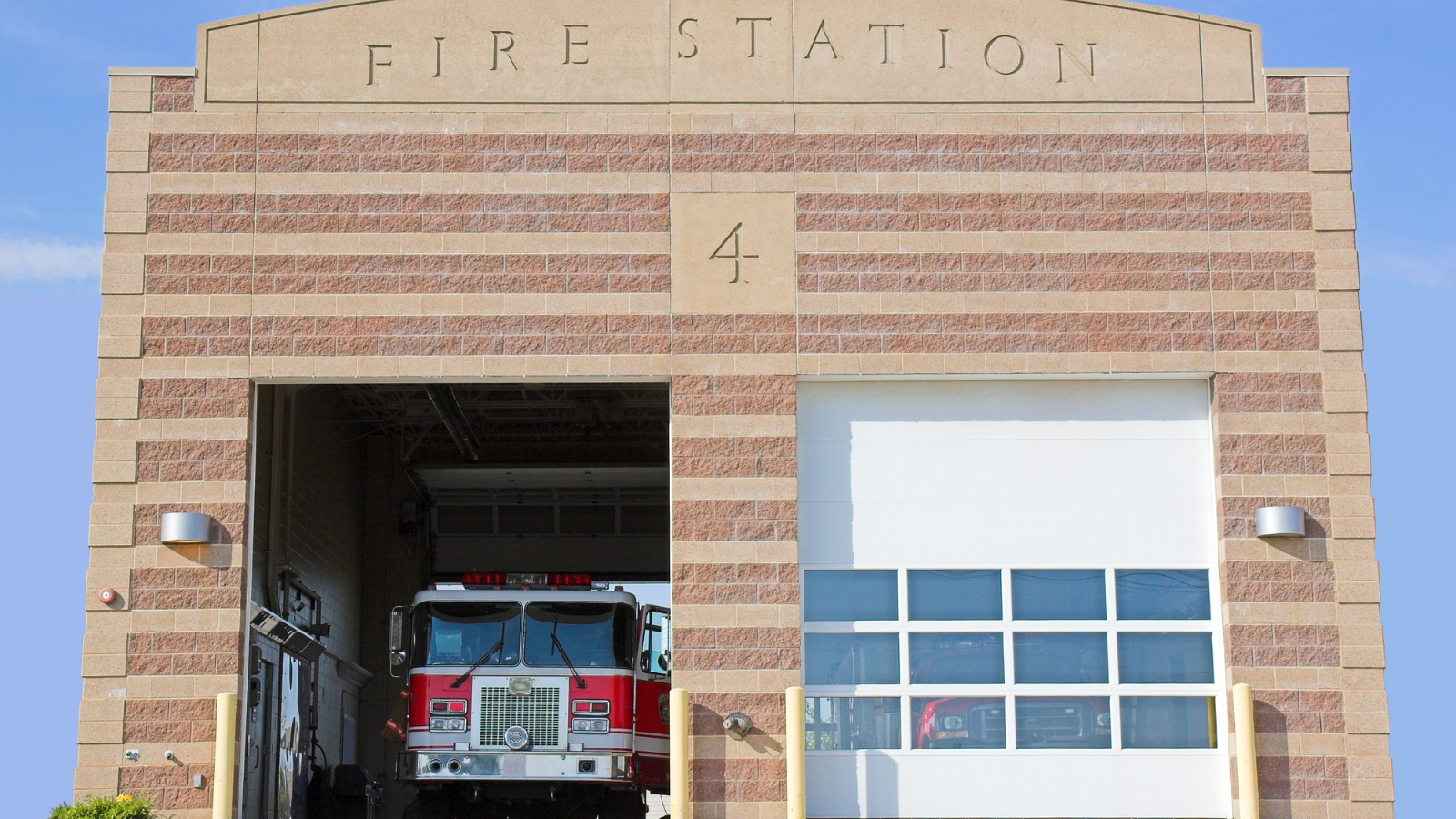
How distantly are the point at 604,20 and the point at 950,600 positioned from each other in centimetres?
637

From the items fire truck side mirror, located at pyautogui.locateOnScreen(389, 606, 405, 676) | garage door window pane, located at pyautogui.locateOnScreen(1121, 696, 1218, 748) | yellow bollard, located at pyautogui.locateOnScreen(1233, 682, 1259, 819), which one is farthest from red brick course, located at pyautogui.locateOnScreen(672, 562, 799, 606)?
fire truck side mirror, located at pyautogui.locateOnScreen(389, 606, 405, 676)

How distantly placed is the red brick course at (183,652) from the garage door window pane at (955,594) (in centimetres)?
612

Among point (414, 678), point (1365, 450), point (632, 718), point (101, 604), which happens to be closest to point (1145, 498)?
point (1365, 450)

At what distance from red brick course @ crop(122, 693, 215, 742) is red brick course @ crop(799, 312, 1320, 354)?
244 inches

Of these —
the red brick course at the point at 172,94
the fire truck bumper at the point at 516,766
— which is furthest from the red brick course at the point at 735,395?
the red brick course at the point at 172,94

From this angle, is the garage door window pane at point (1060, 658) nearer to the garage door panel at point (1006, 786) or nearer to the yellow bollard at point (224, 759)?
the garage door panel at point (1006, 786)

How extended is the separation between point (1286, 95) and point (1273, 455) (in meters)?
3.51

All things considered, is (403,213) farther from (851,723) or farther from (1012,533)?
(1012,533)

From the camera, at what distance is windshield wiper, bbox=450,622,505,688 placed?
1659cm

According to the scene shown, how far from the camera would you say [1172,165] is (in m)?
14.3

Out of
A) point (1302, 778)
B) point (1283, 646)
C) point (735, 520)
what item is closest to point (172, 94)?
point (735, 520)

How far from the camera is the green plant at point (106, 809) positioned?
40.4ft

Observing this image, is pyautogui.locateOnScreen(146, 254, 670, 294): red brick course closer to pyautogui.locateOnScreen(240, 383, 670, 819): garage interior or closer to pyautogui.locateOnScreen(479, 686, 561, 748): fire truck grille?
pyautogui.locateOnScreen(479, 686, 561, 748): fire truck grille

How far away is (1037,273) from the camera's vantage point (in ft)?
45.8
